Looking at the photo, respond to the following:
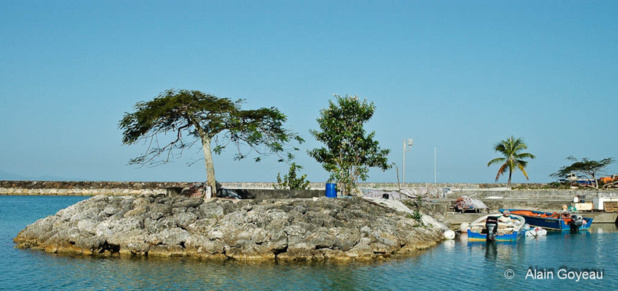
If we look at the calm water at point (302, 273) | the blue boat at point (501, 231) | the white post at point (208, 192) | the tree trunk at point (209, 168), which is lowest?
the calm water at point (302, 273)

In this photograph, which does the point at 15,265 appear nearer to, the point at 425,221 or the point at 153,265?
the point at 153,265

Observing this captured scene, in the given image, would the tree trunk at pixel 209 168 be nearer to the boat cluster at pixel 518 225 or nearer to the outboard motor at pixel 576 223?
the boat cluster at pixel 518 225

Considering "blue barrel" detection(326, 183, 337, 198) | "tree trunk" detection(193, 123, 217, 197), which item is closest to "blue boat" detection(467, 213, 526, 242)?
"blue barrel" detection(326, 183, 337, 198)

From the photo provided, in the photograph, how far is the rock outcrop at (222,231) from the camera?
20.9 metres

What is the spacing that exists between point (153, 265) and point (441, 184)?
5104 centimetres

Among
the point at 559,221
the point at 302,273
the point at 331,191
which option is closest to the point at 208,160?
the point at 331,191

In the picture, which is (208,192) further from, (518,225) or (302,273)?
(518,225)

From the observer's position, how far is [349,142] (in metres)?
36.3

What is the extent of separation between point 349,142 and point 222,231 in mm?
16455

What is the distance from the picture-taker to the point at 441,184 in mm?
65312

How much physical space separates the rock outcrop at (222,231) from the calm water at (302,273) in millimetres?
940

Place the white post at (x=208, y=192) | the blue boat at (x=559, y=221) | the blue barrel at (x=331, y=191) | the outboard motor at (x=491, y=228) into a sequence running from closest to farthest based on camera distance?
the white post at (x=208, y=192) → the outboard motor at (x=491, y=228) → the blue barrel at (x=331, y=191) → the blue boat at (x=559, y=221)

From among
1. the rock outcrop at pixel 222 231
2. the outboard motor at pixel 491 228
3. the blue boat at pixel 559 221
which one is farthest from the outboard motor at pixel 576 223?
the rock outcrop at pixel 222 231

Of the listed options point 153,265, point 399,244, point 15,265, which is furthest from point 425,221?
point 15,265
